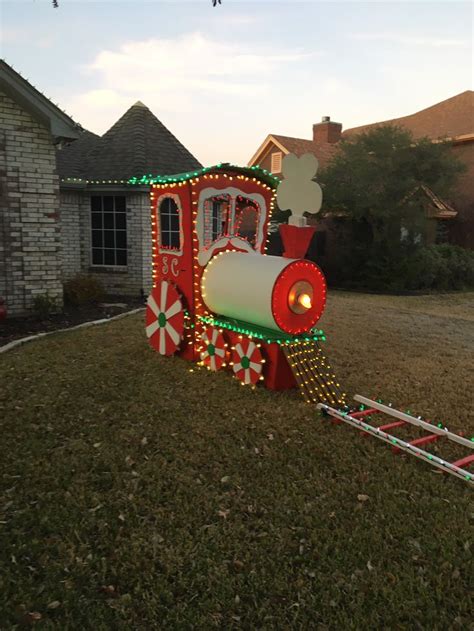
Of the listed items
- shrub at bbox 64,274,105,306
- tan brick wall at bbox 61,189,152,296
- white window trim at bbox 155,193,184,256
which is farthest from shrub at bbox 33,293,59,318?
white window trim at bbox 155,193,184,256

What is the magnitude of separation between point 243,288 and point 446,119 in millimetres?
24921

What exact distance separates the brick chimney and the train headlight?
2538cm

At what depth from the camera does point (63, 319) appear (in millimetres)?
10023

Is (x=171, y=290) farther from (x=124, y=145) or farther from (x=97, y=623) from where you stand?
(x=124, y=145)

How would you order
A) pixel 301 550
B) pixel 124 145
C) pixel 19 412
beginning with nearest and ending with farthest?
pixel 301 550, pixel 19 412, pixel 124 145

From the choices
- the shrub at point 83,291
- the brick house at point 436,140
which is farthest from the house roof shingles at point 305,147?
the shrub at point 83,291

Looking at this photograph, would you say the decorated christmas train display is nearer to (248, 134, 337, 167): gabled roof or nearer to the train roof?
the train roof

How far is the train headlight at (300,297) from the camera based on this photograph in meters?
5.61

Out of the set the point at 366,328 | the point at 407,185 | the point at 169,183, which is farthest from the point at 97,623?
the point at 407,185

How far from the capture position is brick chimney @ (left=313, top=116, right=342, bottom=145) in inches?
1140

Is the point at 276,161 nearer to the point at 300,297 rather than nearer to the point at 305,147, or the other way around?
the point at 305,147

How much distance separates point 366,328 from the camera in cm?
1023

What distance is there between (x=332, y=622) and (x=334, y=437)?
89.2 inches

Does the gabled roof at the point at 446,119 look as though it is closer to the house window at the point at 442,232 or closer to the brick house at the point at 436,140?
the brick house at the point at 436,140
